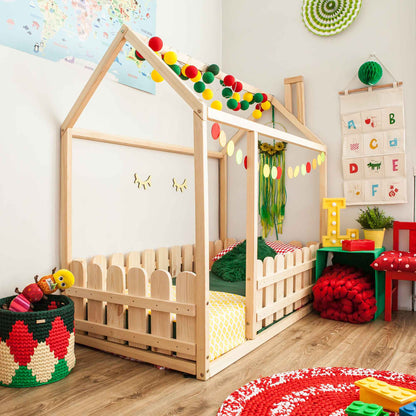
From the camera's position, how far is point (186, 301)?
1.98 metres

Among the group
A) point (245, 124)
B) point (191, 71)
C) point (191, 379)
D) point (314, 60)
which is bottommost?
point (191, 379)

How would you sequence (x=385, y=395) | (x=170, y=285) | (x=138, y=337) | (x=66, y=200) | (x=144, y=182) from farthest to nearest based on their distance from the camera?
(x=144, y=182) < (x=66, y=200) < (x=138, y=337) < (x=170, y=285) < (x=385, y=395)

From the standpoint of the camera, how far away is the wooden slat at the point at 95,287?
2277 millimetres

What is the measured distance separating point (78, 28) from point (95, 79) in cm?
47

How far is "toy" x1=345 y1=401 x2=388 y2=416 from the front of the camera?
1.48 m

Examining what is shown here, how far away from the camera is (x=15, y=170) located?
222 cm

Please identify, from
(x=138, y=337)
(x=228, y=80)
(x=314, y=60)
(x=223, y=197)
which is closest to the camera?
(x=138, y=337)

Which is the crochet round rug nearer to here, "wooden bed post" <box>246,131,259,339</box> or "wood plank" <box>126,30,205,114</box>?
"wooden bed post" <box>246,131,259,339</box>

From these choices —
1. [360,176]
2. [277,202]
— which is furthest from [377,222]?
[277,202]

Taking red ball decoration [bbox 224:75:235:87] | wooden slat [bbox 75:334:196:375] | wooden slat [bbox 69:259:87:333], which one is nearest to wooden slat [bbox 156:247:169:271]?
wooden slat [bbox 69:259:87:333]

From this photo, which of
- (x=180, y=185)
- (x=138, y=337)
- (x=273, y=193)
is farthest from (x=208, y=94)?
(x=138, y=337)

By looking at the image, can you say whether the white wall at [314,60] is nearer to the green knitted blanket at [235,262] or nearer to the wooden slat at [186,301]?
the green knitted blanket at [235,262]

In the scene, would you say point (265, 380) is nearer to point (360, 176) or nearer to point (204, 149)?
point (204, 149)

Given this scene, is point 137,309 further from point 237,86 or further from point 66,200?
point 237,86
